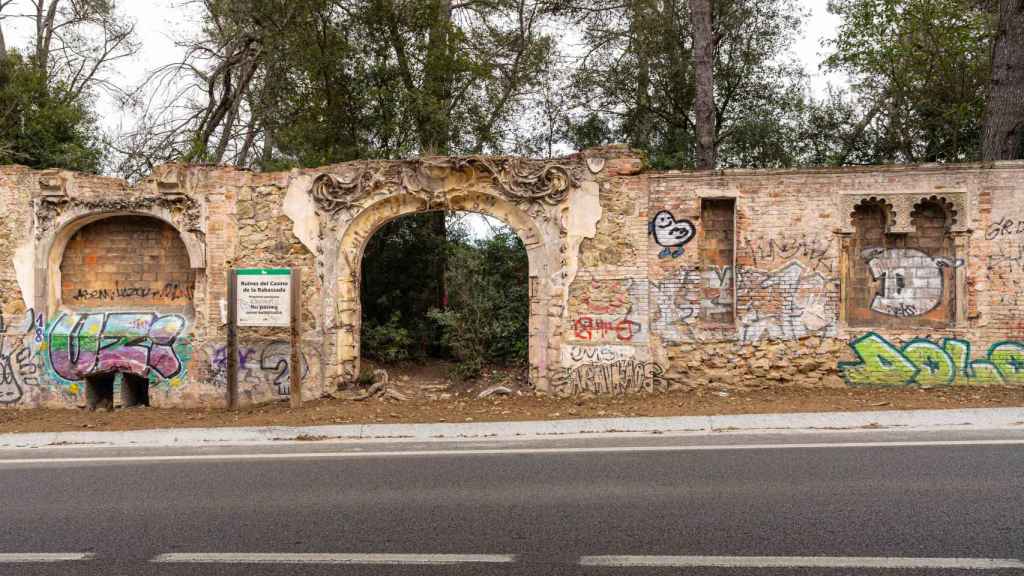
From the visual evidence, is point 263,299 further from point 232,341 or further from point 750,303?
point 750,303

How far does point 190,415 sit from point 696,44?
1346cm

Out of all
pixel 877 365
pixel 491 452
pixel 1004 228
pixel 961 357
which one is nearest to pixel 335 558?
pixel 491 452

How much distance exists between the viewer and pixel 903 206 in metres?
10.2

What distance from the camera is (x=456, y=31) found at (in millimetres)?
15477

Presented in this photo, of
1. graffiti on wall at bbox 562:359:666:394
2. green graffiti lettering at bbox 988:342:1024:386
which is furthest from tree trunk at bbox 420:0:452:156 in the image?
green graffiti lettering at bbox 988:342:1024:386

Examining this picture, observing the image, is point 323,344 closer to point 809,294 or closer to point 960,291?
point 809,294

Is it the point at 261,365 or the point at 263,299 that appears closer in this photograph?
the point at 263,299

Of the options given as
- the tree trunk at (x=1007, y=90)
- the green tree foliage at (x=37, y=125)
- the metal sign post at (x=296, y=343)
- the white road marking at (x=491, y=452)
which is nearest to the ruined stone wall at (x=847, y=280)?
the white road marking at (x=491, y=452)

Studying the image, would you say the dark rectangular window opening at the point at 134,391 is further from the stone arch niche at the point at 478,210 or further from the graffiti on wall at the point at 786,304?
the graffiti on wall at the point at 786,304

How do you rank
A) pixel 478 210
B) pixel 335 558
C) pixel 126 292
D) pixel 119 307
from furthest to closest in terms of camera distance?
1. pixel 126 292
2. pixel 119 307
3. pixel 478 210
4. pixel 335 558

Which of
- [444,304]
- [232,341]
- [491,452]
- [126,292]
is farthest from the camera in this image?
[444,304]

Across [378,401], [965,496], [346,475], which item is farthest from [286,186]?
[965,496]

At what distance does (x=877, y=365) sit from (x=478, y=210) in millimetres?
6861

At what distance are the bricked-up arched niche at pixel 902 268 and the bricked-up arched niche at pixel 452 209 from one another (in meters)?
4.98
